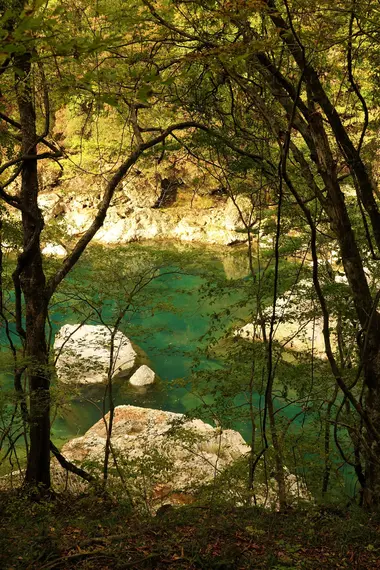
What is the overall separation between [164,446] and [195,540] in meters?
4.46

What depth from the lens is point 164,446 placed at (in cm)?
728

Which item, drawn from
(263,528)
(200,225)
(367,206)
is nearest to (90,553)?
(263,528)

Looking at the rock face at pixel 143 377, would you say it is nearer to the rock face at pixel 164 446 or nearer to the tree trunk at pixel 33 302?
the rock face at pixel 164 446

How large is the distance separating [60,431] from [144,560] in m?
7.66

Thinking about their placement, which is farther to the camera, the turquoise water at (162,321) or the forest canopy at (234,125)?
the turquoise water at (162,321)

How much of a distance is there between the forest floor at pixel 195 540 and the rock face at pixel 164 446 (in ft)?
7.83

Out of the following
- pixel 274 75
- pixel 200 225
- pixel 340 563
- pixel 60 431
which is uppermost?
pixel 200 225

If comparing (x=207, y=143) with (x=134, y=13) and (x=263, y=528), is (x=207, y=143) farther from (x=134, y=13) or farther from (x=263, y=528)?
(x=263, y=528)

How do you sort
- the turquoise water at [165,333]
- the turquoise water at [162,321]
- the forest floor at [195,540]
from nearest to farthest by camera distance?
the forest floor at [195,540]
the turquoise water at [162,321]
the turquoise water at [165,333]

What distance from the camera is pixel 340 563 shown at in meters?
2.86

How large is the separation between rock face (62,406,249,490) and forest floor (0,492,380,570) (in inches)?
93.9

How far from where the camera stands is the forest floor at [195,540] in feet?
8.67

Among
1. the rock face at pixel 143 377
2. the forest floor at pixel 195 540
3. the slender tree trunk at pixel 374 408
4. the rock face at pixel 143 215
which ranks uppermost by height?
the rock face at pixel 143 215

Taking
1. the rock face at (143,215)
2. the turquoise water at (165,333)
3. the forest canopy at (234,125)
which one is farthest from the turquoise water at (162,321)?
the rock face at (143,215)
